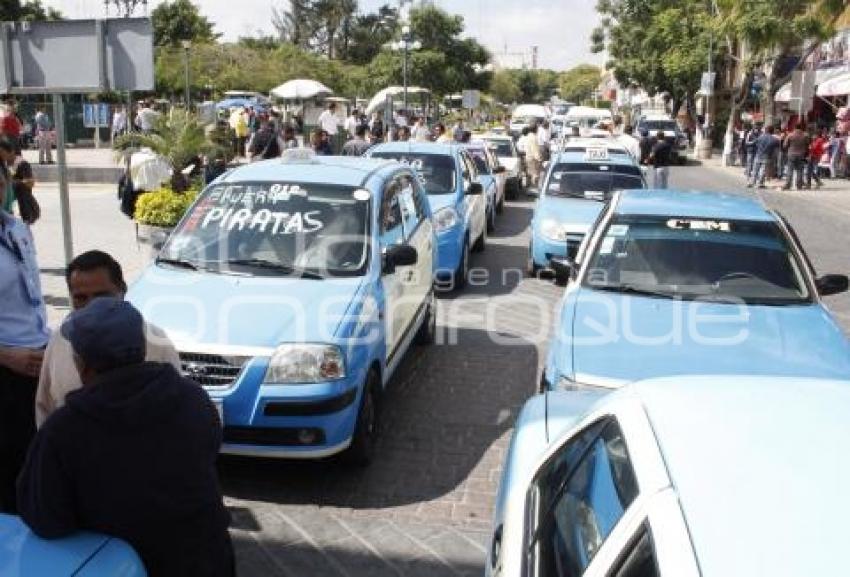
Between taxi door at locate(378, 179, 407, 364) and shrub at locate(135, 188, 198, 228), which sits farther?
shrub at locate(135, 188, 198, 228)

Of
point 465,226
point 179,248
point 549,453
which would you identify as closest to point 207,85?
point 465,226

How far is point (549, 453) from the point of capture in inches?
123

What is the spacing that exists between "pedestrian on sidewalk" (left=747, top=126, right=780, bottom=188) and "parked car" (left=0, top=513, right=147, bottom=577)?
79.6ft

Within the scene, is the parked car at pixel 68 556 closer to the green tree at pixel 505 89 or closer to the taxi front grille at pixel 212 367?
the taxi front grille at pixel 212 367

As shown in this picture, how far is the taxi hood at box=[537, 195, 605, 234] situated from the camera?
10586mm

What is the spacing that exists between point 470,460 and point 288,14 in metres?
94.7

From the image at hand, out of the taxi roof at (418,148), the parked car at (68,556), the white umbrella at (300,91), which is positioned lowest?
the parked car at (68,556)

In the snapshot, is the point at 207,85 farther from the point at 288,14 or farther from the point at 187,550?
the point at 288,14

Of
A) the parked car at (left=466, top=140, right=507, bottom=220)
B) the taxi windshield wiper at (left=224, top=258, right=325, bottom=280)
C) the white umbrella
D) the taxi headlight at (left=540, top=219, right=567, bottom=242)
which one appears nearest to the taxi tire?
the taxi windshield wiper at (left=224, top=258, right=325, bottom=280)

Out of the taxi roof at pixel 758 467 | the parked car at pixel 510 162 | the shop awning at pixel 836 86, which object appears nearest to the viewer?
the taxi roof at pixel 758 467

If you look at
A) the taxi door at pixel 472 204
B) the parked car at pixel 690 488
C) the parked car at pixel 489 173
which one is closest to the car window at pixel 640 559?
the parked car at pixel 690 488

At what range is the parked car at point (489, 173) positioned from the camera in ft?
51.6

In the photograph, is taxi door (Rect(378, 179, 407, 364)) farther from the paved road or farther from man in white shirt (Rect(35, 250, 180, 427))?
man in white shirt (Rect(35, 250, 180, 427))

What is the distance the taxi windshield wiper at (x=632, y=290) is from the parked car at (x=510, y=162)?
50.6ft
